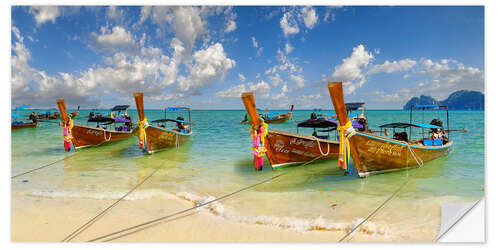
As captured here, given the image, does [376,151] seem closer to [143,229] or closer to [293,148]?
[293,148]

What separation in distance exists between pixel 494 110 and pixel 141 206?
20.0 feet

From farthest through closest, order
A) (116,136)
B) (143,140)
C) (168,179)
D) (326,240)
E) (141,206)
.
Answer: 1. (116,136)
2. (143,140)
3. (168,179)
4. (141,206)
5. (326,240)

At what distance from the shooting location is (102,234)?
11.7 ft

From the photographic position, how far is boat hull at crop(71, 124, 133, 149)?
11.1m

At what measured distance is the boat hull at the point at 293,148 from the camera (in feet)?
23.2

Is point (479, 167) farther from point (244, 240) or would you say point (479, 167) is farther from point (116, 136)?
point (116, 136)

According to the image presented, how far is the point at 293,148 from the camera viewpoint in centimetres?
734

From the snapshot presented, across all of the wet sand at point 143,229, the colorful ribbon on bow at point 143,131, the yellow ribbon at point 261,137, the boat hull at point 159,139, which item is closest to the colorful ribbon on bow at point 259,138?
the yellow ribbon at point 261,137

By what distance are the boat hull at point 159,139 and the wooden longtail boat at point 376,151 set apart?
7.32m

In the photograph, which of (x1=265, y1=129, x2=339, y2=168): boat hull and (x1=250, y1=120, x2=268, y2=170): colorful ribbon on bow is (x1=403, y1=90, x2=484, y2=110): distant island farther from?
(x1=250, y1=120, x2=268, y2=170): colorful ribbon on bow

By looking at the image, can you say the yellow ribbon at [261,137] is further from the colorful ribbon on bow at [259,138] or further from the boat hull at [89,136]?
the boat hull at [89,136]

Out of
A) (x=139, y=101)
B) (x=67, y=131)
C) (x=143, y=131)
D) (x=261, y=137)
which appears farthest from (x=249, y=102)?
(x=67, y=131)

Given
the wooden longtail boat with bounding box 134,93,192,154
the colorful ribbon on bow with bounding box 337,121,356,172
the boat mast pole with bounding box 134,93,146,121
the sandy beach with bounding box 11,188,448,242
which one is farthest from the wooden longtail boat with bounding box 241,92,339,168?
the wooden longtail boat with bounding box 134,93,192,154

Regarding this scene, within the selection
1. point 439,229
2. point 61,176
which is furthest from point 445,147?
point 61,176
